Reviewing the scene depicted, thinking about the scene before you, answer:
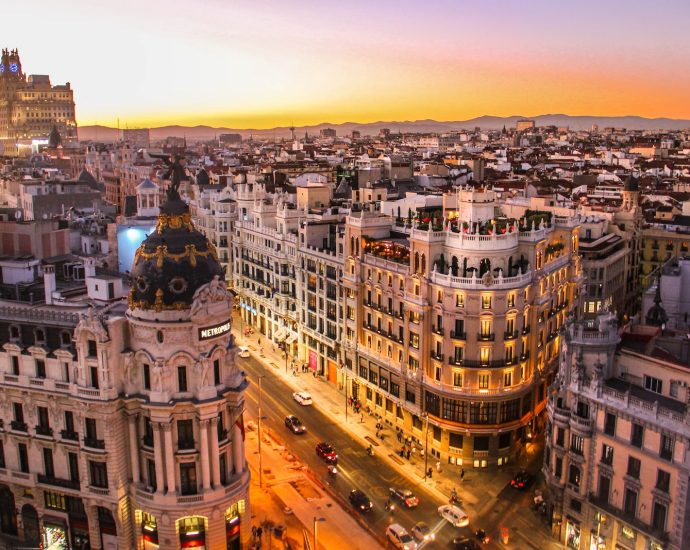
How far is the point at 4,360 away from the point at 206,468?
2195 cm

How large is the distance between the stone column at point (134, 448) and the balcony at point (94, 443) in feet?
8.44

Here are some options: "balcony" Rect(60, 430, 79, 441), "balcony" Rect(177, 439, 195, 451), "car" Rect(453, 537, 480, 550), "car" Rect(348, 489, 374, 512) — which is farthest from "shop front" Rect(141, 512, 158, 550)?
"car" Rect(453, 537, 480, 550)

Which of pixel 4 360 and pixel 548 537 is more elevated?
pixel 4 360

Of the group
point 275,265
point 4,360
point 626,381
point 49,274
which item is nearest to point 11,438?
point 4,360

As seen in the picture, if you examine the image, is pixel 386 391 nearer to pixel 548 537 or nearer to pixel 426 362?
pixel 426 362

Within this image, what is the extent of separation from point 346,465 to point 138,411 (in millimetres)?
31253

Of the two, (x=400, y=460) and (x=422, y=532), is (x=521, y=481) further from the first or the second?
(x=422, y=532)

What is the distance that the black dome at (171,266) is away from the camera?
65562 millimetres

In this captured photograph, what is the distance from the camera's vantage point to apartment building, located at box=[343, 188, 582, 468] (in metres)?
87.9

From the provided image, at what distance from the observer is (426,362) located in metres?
92.9

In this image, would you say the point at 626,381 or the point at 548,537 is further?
the point at 548,537

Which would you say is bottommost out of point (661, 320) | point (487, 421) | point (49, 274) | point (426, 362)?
point (487, 421)

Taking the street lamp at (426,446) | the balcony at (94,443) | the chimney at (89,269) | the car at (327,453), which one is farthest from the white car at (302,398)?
the balcony at (94,443)

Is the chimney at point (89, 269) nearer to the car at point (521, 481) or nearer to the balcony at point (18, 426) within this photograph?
the balcony at point (18, 426)
